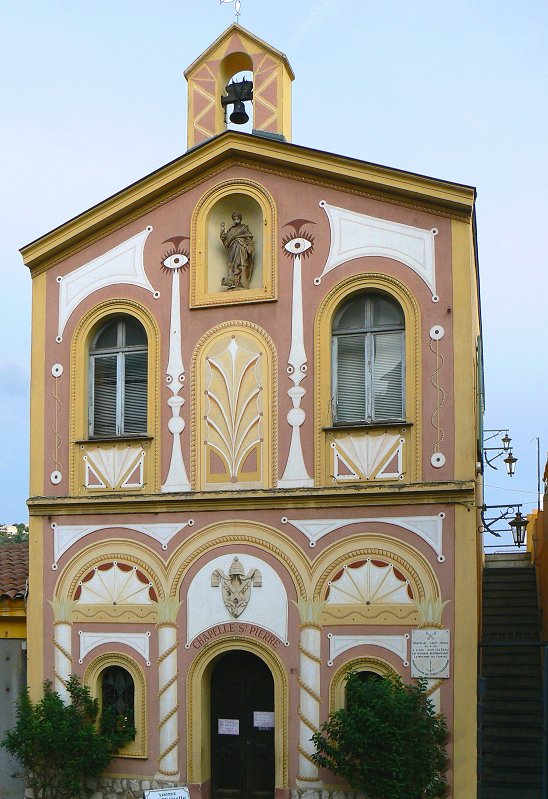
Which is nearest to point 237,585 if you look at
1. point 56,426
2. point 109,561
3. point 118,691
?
point 109,561

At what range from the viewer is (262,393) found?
16031mm

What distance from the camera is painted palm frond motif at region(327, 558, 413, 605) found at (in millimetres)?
15008

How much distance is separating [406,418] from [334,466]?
1.20m

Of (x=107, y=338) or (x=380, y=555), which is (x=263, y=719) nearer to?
(x=380, y=555)

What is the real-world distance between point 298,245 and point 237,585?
16.3 feet

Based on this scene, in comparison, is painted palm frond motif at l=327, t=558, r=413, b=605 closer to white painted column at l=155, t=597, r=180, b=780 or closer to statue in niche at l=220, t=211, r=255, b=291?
white painted column at l=155, t=597, r=180, b=780

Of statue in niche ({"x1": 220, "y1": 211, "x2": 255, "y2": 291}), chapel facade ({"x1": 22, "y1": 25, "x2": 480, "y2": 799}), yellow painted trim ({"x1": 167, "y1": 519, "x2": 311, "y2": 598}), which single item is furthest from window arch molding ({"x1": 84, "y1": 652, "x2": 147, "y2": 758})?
statue in niche ({"x1": 220, "y1": 211, "x2": 255, "y2": 291})

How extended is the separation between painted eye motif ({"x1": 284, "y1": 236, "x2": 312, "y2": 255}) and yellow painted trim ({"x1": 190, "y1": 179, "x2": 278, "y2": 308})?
0.20 m

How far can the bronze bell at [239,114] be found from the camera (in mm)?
17844

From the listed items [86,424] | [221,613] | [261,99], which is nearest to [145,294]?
[86,424]

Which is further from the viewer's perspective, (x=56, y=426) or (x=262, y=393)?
(x=56, y=426)

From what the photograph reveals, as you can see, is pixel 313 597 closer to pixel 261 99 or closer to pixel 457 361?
pixel 457 361

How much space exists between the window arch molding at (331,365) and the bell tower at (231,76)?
314cm

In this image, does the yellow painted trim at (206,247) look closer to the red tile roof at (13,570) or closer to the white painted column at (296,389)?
the white painted column at (296,389)
